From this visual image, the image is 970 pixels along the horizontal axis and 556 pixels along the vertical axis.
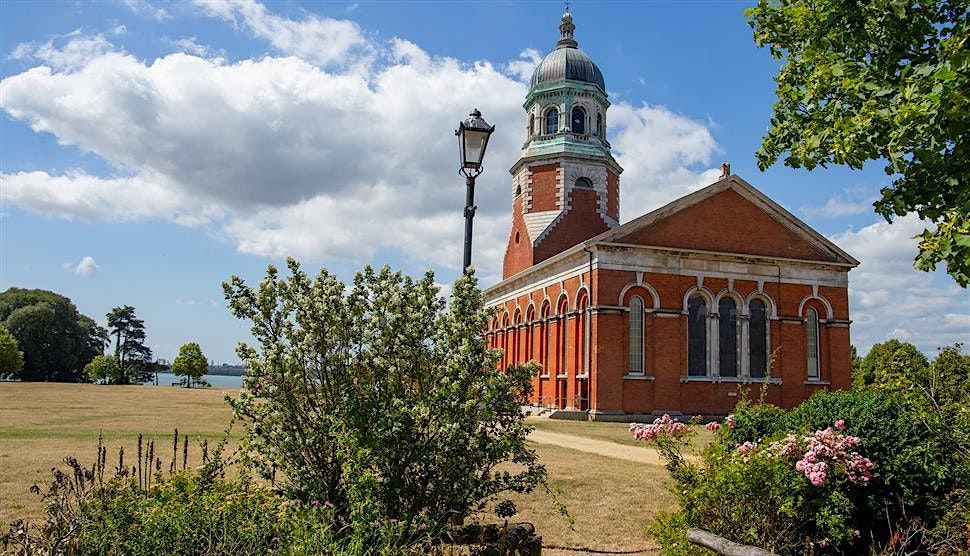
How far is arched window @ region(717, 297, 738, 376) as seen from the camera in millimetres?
31741

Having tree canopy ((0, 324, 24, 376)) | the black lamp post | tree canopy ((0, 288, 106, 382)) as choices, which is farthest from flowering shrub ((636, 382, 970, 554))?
tree canopy ((0, 288, 106, 382))

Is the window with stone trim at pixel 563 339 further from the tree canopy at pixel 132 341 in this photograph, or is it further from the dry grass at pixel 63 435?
the tree canopy at pixel 132 341

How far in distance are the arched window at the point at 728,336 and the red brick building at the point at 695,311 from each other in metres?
0.06

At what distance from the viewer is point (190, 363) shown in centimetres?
8338

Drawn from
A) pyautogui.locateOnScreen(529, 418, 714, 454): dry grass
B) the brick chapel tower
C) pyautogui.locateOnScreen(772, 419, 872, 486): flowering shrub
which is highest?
the brick chapel tower

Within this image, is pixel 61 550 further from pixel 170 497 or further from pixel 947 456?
pixel 947 456

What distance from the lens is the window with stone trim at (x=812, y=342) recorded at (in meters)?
32.8

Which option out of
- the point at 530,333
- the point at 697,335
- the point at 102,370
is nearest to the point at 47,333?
the point at 102,370

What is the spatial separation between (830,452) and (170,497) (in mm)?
6213

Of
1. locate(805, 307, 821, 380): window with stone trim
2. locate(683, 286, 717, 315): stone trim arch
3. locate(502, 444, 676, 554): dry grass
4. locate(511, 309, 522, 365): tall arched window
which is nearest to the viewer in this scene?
locate(502, 444, 676, 554): dry grass

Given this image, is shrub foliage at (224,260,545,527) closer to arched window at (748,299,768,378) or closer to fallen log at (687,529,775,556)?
fallen log at (687,529,775,556)

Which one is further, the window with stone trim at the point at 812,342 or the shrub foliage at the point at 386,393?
the window with stone trim at the point at 812,342

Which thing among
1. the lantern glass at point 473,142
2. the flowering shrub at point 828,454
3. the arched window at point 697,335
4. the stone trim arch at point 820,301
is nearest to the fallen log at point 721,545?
the flowering shrub at point 828,454

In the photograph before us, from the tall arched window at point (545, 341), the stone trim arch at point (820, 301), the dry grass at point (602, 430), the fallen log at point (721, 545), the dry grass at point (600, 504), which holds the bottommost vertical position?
the dry grass at point (602, 430)
